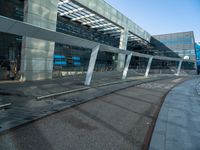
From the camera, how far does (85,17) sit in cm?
2498

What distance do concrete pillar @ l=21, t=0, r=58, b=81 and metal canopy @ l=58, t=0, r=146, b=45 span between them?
12.9 feet

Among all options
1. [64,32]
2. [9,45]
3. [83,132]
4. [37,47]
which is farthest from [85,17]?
[83,132]

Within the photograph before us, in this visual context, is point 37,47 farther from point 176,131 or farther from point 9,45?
point 176,131

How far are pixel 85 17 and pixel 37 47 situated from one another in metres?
11.6

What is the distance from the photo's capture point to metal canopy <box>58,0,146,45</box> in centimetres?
2152

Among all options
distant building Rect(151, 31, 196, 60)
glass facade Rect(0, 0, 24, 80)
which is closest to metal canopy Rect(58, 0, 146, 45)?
glass facade Rect(0, 0, 24, 80)

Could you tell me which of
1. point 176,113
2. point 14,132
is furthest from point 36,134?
point 176,113

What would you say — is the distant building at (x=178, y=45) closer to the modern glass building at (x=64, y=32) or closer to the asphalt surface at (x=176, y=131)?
the modern glass building at (x=64, y=32)

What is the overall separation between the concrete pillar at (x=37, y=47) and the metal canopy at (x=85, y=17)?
3928 millimetres

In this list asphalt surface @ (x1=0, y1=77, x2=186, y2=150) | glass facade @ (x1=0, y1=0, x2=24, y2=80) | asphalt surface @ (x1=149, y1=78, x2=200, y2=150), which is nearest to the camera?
asphalt surface @ (x1=0, y1=77, x2=186, y2=150)

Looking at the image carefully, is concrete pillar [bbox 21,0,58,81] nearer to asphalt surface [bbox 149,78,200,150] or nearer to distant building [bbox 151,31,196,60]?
asphalt surface [bbox 149,78,200,150]

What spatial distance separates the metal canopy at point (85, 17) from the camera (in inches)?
847

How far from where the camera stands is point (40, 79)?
16469 millimetres

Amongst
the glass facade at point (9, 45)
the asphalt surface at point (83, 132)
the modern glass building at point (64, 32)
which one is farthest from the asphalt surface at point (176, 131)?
the glass facade at point (9, 45)
